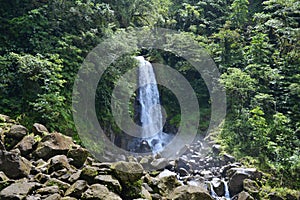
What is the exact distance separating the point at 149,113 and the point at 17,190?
10.7m

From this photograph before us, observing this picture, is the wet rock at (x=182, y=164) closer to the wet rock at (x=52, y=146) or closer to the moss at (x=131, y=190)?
the wet rock at (x=52, y=146)

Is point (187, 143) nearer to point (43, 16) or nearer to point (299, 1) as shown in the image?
point (43, 16)

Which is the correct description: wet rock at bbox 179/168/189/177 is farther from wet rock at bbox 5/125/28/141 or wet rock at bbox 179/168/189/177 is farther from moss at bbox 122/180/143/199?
wet rock at bbox 5/125/28/141

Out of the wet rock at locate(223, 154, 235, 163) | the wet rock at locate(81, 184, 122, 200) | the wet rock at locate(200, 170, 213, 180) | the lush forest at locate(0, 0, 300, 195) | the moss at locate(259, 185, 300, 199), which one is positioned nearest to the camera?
the wet rock at locate(81, 184, 122, 200)

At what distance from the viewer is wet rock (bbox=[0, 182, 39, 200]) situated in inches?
180

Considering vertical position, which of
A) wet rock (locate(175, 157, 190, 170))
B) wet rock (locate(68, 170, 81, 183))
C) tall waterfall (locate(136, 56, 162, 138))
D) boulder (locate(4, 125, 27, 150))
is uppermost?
tall waterfall (locate(136, 56, 162, 138))

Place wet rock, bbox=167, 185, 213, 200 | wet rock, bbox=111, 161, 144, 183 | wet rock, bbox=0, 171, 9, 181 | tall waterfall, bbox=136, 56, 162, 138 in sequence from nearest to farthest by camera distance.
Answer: wet rock, bbox=0, 171, 9, 181
wet rock, bbox=111, 161, 144, 183
wet rock, bbox=167, 185, 213, 200
tall waterfall, bbox=136, 56, 162, 138

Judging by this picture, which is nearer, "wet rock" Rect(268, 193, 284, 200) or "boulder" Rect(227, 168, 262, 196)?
"wet rock" Rect(268, 193, 284, 200)

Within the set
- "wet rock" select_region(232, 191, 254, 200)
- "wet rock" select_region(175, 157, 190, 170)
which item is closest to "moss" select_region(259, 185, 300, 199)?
"wet rock" select_region(232, 191, 254, 200)

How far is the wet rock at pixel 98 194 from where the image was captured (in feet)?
15.6

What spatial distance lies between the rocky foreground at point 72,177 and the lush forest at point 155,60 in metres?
1.96

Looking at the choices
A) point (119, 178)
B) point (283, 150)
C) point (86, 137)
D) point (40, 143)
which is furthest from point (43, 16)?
point (283, 150)

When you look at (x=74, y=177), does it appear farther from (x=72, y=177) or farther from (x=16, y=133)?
(x=16, y=133)

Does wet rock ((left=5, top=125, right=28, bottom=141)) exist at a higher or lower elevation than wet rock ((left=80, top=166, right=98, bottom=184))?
higher
